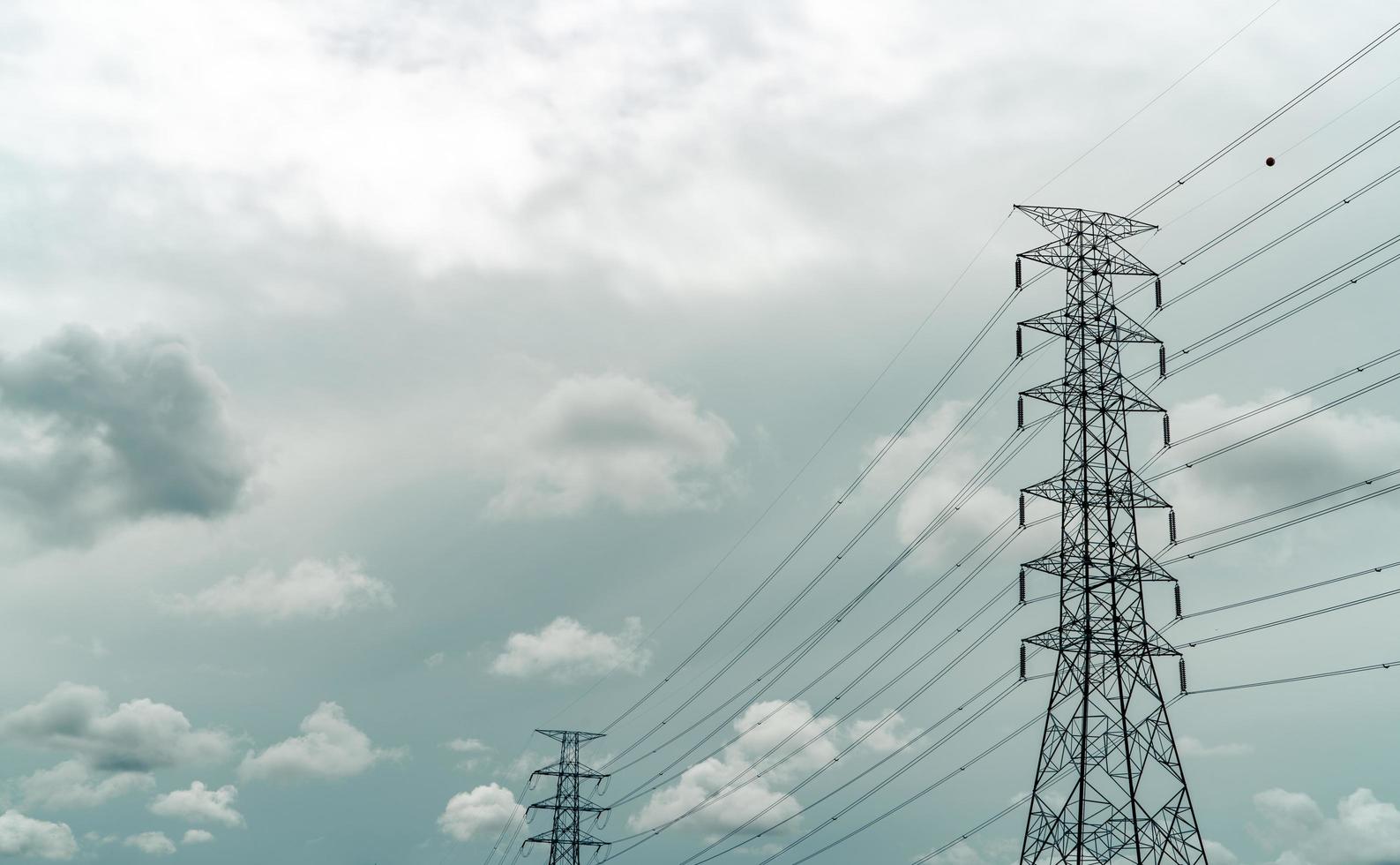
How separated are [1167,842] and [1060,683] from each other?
5.66 m

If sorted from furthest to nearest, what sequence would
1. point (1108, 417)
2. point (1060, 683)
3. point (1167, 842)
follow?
point (1108, 417) → point (1060, 683) → point (1167, 842)

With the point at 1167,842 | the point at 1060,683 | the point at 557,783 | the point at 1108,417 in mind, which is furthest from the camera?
the point at 557,783

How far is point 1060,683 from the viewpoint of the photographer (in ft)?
130

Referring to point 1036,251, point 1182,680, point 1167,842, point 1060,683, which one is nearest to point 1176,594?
point 1182,680

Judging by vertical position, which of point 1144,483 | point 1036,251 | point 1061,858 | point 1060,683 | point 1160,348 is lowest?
point 1061,858

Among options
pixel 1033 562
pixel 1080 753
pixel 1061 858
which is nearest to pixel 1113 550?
pixel 1033 562

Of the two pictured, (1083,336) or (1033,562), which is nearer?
(1033,562)

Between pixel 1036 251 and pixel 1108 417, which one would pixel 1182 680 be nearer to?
pixel 1108 417

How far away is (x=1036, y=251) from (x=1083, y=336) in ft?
12.4

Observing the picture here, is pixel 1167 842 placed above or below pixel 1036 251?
below

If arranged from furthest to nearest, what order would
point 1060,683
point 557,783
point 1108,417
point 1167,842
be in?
point 557,783 < point 1108,417 < point 1060,683 < point 1167,842

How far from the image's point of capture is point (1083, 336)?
44.1 metres

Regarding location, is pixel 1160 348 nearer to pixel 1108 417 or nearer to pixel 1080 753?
pixel 1108 417

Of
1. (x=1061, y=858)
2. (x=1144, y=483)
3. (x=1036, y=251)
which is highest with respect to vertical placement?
(x=1036, y=251)
